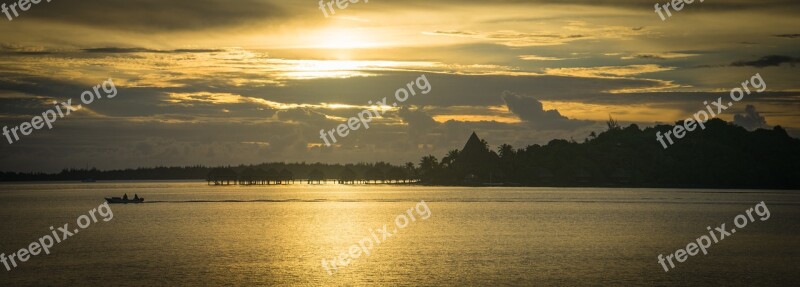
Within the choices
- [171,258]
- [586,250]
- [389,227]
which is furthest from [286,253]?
[389,227]

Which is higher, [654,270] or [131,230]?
[131,230]

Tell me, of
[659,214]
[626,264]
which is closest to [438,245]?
[626,264]

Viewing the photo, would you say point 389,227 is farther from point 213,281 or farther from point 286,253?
point 213,281

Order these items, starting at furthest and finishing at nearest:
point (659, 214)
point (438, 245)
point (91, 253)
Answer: point (659, 214) < point (438, 245) < point (91, 253)

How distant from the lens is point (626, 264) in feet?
174

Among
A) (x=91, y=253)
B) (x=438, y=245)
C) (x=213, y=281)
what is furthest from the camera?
(x=438, y=245)

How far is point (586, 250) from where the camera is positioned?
6141 cm

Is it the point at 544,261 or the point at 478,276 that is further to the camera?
the point at 544,261

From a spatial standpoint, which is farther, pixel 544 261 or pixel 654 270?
pixel 544 261

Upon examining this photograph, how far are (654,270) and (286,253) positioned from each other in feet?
→ 84.1

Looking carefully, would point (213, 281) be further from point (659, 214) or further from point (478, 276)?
point (659, 214)

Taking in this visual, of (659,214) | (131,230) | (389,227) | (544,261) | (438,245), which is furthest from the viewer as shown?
(659,214)

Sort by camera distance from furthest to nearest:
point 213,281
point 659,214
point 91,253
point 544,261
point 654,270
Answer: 1. point 659,214
2. point 91,253
3. point 544,261
4. point 654,270
5. point 213,281

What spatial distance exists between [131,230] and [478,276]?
152 ft
